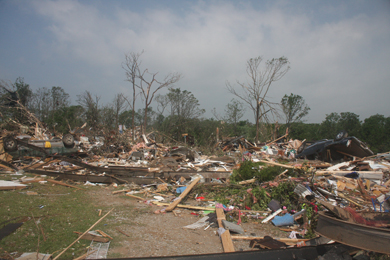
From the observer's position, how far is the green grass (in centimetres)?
352

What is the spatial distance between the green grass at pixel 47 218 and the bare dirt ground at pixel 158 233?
1.25 feet

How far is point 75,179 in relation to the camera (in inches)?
344

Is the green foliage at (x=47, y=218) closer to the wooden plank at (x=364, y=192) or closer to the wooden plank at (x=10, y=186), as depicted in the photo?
the wooden plank at (x=10, y=186)

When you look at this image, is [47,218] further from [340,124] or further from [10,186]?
[340,124]

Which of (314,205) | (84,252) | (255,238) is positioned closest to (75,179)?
(84,252)

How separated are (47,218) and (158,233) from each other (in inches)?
92.4

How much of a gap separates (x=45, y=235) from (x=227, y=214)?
12.1ft

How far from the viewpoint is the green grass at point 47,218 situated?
3516 mm

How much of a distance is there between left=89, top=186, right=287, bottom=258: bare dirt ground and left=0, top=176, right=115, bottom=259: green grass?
38 centimetres

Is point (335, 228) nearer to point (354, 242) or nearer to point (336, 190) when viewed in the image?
point (354, 242)

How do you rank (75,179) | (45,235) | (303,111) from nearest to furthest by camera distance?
(45,235) < (75,179) < (303,111)

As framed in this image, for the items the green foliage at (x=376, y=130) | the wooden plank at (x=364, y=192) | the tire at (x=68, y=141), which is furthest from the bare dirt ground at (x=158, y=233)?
the green foliage at (x=376, y=130)

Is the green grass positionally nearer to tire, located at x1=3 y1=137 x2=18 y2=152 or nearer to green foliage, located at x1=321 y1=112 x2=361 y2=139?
tire, located at x1=3 y1=137 x2=18 y2=152

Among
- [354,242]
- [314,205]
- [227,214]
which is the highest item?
[354,242]
